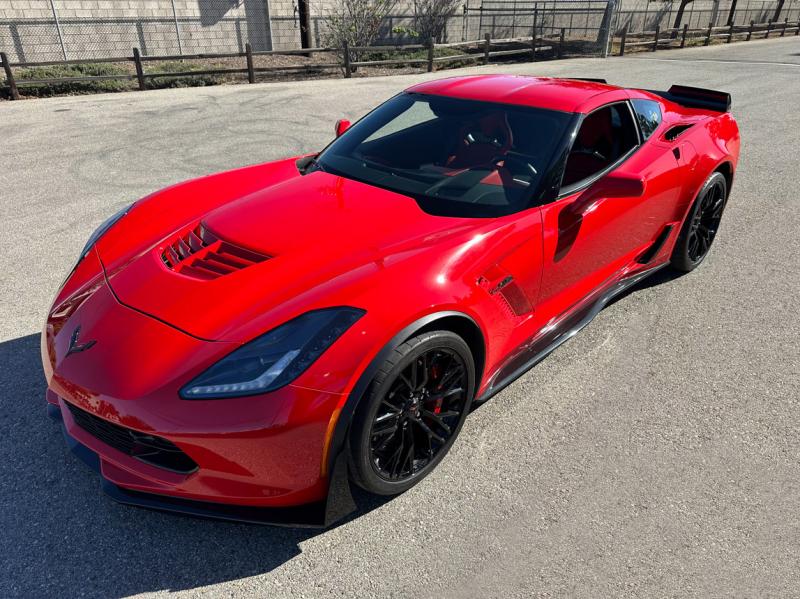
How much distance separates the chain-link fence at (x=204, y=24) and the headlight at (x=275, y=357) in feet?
62.6

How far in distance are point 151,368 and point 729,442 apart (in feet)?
8.63

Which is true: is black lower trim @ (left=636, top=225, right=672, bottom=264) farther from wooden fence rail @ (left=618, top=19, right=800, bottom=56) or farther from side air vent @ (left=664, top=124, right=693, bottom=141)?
wooden fence rail @ (left=618, top=19, right=800, bottom=56)

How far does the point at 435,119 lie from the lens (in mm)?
3494

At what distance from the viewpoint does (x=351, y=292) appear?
222cm

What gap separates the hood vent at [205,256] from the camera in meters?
2.50

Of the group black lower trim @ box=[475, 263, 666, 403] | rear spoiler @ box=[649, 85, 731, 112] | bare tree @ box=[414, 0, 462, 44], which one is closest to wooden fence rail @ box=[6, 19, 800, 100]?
bare tree @ box=[414, 0, 462, 44]

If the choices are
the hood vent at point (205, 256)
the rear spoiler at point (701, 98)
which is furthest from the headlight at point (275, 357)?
the rear spoiler at point (701, 98)

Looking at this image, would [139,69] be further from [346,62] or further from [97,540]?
[97,540]

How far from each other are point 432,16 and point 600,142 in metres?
24.9

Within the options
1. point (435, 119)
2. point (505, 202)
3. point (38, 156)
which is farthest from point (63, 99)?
point (505, 202)

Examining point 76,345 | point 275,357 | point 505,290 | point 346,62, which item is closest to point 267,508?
point 275,357

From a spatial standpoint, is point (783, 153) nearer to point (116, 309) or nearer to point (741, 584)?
point (741, 584)

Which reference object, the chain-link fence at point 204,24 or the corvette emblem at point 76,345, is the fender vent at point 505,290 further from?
the chain-link fence at point 204,24

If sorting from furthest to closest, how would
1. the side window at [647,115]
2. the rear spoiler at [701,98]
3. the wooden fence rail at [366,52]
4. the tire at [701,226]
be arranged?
the wooden fence rail at [366,52] < the rear spoiler at [701,98] < the tire at [701,226] < the side window at [647,115]
